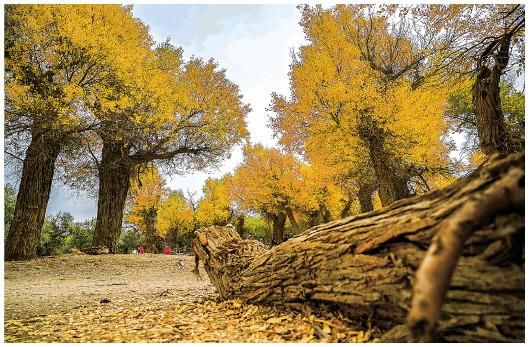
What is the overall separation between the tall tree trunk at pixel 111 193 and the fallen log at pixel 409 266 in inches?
457

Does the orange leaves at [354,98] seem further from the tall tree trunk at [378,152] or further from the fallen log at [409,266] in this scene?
the fallen log at [409,266]

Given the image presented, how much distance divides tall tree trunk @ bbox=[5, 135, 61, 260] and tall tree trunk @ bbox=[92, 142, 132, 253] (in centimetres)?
256

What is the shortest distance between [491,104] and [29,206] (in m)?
11.7

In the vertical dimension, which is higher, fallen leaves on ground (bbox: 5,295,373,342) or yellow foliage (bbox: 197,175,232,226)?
yellow foliage (bbox: 197,175,232,226)

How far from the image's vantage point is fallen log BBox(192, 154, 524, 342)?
1.76m

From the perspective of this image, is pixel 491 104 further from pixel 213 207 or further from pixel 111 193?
pixel 213 207

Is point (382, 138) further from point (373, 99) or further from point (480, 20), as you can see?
point (480, 20)

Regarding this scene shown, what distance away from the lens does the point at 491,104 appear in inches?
217

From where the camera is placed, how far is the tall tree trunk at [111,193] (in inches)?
532

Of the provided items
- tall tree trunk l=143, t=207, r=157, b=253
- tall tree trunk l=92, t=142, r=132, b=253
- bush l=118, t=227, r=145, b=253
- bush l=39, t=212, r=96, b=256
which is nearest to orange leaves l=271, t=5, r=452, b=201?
tall tree trunk l=92, t=142, r=132, b=253

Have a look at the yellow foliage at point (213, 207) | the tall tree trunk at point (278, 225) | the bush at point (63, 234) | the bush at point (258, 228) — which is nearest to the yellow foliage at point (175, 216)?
the yellow foliage at point (213, 207)

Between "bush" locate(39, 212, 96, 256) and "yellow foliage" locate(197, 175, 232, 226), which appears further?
"yellow foliage" locate(197, 175, 232, 226)

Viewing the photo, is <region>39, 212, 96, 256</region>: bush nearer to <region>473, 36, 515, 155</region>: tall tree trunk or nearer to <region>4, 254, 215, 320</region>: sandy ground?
<region>4, 254, 215, 320</region>: sandy ground

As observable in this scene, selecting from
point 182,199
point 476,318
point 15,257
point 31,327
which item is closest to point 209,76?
point 15,257
